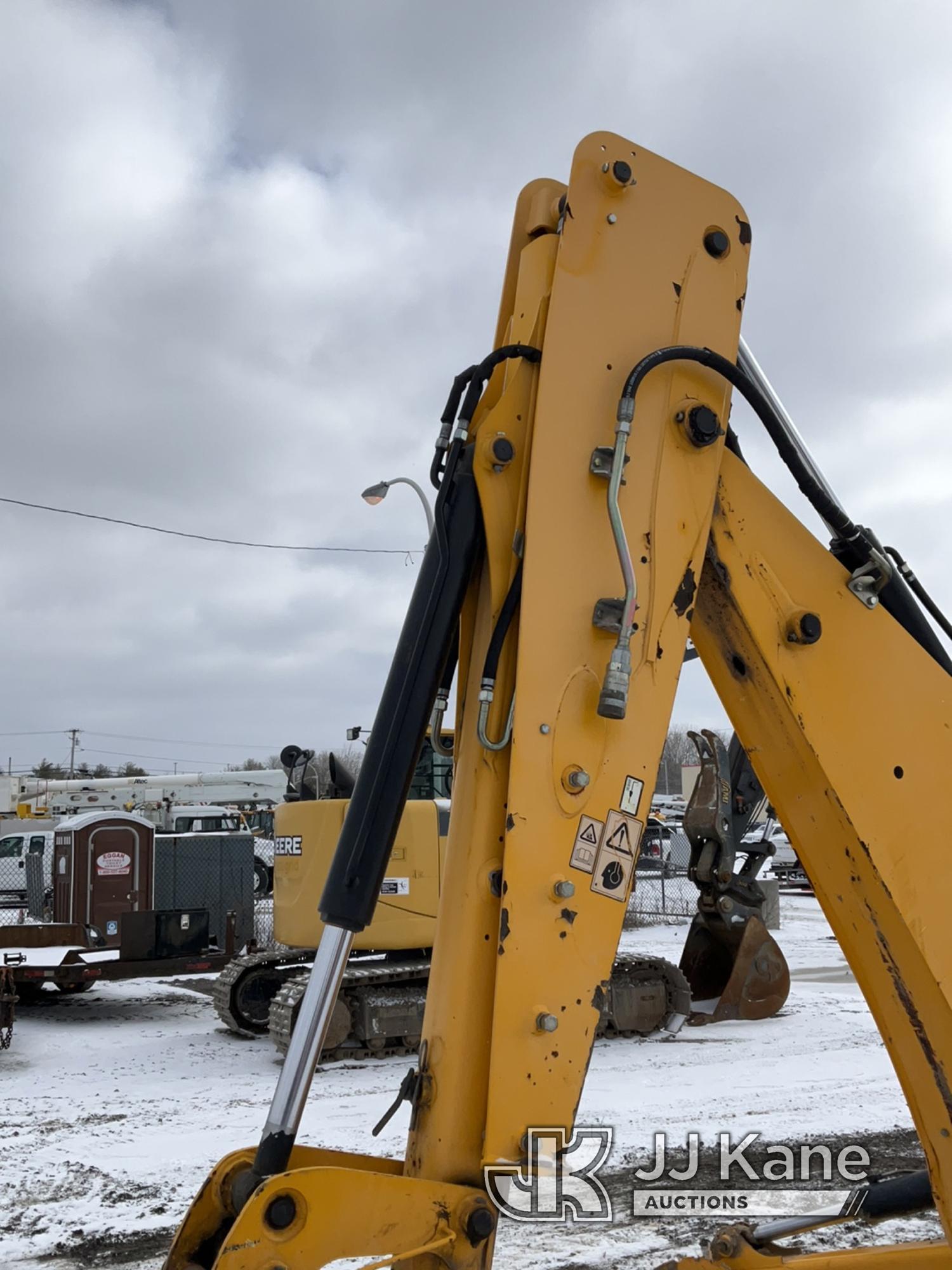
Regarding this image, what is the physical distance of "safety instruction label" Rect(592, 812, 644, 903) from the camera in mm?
2217

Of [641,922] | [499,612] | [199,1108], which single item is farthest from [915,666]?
[641,922]

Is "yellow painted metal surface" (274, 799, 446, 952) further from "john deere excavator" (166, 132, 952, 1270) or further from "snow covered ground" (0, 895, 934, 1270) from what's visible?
"john deere excavator" (166, 132, 952, 1270)

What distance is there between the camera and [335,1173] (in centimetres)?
193

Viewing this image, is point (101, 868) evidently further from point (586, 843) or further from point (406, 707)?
point (586, 843)

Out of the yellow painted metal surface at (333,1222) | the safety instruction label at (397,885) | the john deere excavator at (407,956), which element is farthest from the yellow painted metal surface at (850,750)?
the safety instruction label at (397,885)

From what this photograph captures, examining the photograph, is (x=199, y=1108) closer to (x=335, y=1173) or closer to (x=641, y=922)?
(x=335, y=1173)

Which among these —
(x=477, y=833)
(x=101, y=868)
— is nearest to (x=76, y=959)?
(x=101, y=868)

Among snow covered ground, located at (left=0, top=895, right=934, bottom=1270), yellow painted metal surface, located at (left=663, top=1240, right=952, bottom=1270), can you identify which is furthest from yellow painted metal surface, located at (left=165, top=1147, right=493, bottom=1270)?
snow covered ground, located at (left=0, top=895, right=934, bottom=1270)

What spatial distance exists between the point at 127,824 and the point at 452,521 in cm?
1236

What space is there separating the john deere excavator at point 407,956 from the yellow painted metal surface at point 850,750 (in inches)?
213

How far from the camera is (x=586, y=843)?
221 cm

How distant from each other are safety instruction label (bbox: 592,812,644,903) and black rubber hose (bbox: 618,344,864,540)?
851 millimetres

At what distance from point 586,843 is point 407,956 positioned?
7.13 m

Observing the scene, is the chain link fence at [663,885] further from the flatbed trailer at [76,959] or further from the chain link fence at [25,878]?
the chain link fence at [25,878]
